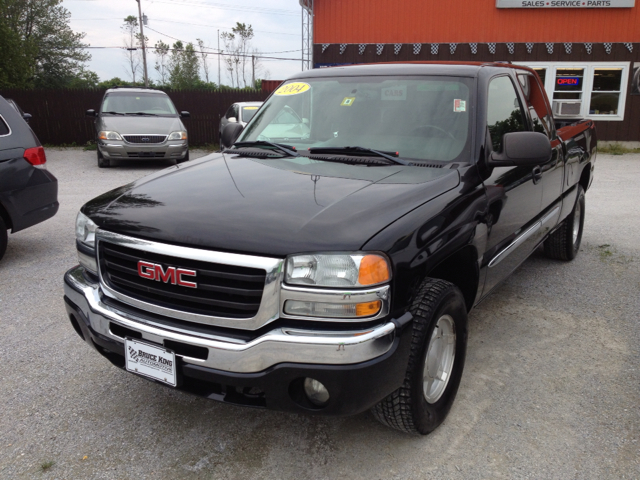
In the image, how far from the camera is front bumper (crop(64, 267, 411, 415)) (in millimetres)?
2098

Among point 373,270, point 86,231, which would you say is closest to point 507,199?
point 373,270

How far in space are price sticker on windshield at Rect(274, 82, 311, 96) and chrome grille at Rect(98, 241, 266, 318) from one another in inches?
75.8

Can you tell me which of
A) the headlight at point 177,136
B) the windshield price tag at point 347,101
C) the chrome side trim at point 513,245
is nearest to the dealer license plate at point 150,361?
the chrome side trim at point 513,245

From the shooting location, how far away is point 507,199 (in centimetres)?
332

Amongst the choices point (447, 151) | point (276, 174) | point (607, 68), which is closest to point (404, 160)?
point (447, 151)

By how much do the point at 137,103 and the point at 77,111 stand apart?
5.67 m

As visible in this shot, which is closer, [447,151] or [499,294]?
[447,151]

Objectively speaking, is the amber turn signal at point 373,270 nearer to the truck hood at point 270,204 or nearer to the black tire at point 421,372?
the truck hood at point 270,204

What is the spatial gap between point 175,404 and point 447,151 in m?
2.06

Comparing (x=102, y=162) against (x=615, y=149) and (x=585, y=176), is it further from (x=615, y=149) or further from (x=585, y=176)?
(x=615, y=149)

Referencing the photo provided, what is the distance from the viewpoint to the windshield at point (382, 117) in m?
3.22

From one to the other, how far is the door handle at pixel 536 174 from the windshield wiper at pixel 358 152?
1.18 metres

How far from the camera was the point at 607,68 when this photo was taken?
17531mm

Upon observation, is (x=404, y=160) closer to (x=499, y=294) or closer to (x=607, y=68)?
(x=499, y=294)
